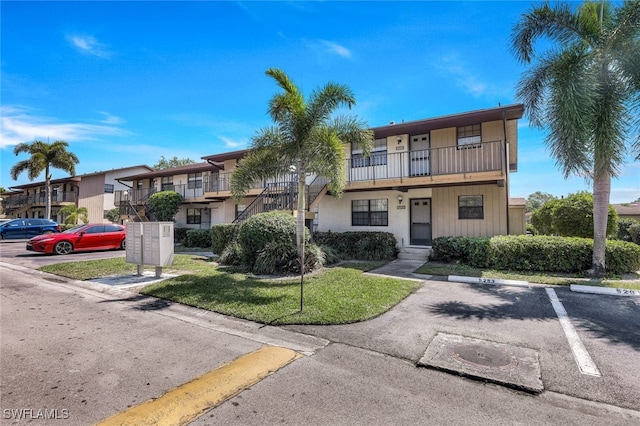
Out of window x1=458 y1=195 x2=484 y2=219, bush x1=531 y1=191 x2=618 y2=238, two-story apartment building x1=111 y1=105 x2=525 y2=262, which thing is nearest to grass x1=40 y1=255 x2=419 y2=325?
two-story apartment building x1=111 y1=105 x2=525 y2=262

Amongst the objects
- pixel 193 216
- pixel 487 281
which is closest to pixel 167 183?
pixel 193 216

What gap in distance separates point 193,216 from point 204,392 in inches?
902

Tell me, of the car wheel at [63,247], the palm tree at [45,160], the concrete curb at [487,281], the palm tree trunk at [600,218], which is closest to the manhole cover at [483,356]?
the concrete curb at [487,281]

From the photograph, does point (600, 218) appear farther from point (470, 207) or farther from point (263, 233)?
point (263, 233)

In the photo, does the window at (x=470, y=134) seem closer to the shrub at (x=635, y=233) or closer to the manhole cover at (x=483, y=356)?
the manhole cover at (x=483, y=356)

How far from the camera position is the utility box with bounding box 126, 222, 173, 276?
9.09 meters

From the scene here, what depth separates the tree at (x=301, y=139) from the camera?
916 centimetres

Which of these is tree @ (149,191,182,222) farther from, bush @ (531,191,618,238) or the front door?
bush @ (531,191,618,238)

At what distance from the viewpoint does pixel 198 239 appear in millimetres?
19734

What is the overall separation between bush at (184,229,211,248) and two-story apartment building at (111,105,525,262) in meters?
5.07

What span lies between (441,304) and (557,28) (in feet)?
31.1

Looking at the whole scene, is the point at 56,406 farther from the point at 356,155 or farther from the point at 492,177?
the point at 356,155

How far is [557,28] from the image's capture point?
964 cm

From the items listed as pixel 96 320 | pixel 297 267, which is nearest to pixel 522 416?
pixel 96 320
